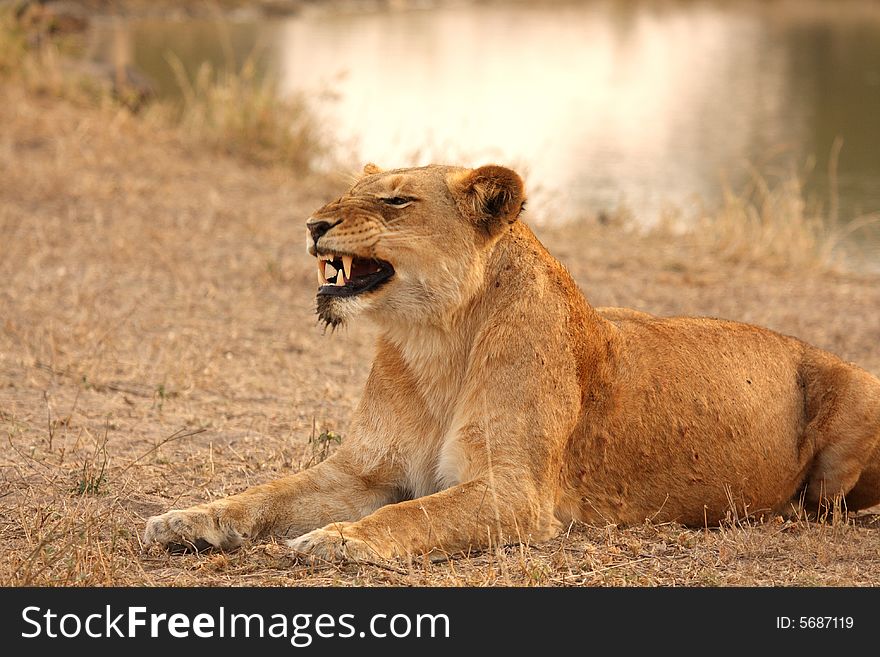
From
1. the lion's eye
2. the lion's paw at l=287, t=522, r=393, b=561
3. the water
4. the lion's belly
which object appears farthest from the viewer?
the water

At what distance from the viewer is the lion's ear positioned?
3.94m

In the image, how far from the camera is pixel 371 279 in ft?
12.7

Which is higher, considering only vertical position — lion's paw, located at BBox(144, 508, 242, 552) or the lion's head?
the lion's head

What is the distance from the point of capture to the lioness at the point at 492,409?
3.83 meters

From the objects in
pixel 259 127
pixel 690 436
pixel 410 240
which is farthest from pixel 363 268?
pixel 259 127

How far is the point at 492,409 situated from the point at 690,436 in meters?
0.80

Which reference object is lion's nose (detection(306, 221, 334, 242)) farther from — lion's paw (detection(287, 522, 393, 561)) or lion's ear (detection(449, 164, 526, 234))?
lion's paw (detection(287, 522, 393, 561))

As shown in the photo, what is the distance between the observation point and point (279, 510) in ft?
13.1

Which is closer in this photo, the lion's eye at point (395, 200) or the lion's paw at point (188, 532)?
the lion's paw at point (188, 532)

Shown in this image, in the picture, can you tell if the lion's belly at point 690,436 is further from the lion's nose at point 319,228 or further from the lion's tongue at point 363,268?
the lion's nose at point 319,228

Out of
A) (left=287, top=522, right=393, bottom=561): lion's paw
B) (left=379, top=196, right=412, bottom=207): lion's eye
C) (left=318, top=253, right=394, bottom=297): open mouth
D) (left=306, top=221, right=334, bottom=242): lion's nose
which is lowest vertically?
(left=287, top=522, right=393, bottom=561): lion's paw

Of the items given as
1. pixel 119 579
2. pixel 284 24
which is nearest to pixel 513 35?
pixel 284 24

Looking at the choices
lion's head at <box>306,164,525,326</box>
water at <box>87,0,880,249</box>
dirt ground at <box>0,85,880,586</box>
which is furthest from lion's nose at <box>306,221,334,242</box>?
water at <box>87,0,880,249</box>

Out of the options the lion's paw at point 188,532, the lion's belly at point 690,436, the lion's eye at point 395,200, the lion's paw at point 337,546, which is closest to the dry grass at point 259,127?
the lion's belly at point 690,436
